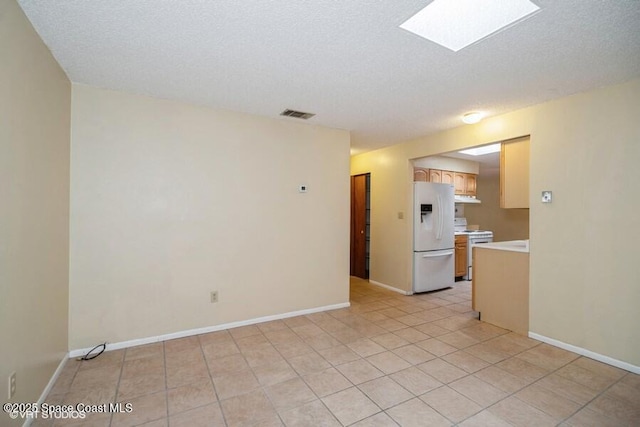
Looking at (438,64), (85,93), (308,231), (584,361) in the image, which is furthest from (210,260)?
(584,361)

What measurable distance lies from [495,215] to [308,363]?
6521mm

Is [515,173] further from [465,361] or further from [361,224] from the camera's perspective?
[361,224]

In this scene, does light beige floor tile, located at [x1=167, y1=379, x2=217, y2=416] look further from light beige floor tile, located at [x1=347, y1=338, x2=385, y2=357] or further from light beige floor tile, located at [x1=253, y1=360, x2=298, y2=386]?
light beige floor tile, located at [x1=347, y1=338, x2=385, y2=357]

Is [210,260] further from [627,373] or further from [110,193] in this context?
[627,373]

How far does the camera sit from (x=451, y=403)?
1.98 m

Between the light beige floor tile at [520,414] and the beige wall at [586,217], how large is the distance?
1.28 m

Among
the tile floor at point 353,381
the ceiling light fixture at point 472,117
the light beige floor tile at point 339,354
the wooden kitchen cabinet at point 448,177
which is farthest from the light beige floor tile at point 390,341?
the wooden kitchen cabinet at point 448,177

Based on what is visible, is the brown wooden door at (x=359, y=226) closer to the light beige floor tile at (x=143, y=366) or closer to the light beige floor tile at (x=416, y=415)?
the light beige floor tile at (x=416, y=415)

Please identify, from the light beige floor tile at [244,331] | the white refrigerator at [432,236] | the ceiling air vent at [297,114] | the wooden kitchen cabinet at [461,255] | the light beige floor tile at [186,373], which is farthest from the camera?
the wooden kitchen cabinet at [461,255]

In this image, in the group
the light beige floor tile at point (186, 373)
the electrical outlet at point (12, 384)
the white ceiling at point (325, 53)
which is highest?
the white ceiling at point (325, 53)

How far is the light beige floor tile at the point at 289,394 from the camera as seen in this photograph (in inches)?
77.7

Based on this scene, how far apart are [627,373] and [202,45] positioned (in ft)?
13.9

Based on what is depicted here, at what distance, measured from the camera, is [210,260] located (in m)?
3.20

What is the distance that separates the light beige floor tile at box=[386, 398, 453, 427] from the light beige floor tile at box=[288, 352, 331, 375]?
0.72 metres
